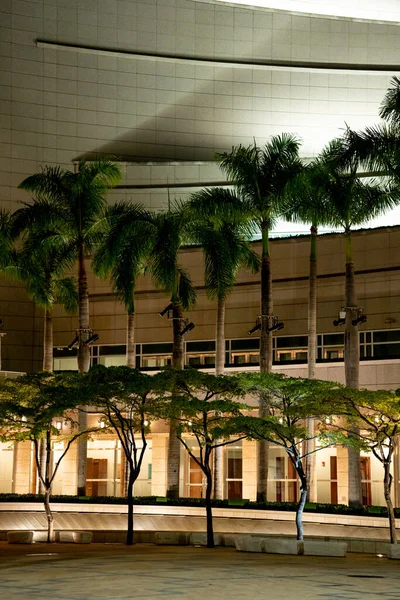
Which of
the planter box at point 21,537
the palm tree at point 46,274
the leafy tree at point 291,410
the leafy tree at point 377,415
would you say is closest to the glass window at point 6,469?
the palm tree at point 46,274

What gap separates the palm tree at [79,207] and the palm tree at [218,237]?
16.1 ft

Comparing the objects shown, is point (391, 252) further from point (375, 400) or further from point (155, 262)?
point (375, 400)

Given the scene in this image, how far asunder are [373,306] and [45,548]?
2383 centimetres

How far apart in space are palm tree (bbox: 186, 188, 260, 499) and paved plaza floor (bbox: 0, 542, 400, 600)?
14.2m

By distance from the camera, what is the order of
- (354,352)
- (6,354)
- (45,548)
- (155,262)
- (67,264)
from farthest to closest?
(6,354) → (67,264) → (155,262) → (354,352) → (45,548)

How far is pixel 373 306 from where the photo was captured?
52156mm

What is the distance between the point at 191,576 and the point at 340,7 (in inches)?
1978

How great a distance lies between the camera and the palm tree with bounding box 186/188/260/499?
138ft

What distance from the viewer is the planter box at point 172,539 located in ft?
124

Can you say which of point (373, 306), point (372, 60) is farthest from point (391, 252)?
point (372, 60)

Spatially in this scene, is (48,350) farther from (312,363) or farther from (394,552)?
(394,552)

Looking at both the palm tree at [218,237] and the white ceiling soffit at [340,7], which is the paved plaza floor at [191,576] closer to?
the palm tree at [218,237]

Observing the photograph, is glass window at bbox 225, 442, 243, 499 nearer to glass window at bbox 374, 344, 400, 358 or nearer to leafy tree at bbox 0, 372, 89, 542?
glass window at bbox 374, 344, 400, 358

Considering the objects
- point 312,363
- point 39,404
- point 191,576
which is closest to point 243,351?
point 312,363
